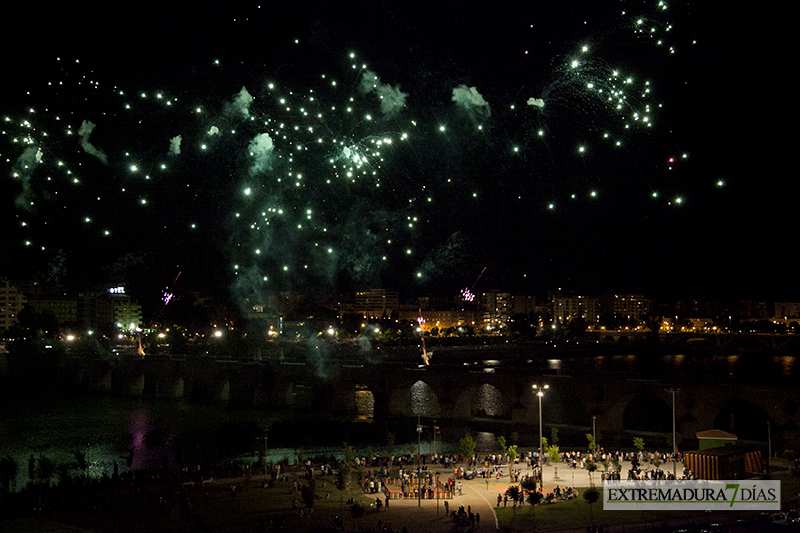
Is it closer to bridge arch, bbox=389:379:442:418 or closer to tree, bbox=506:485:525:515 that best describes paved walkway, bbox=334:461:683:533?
tree, bbox=506:485:525:515

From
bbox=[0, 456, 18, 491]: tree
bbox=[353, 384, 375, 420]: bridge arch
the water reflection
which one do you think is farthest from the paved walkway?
the water reflection

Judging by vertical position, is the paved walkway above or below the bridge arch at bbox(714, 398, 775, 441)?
below

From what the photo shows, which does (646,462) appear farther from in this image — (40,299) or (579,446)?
(40,299)

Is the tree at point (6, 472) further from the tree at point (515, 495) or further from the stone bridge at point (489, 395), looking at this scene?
the stone bridge at point (489, 395)

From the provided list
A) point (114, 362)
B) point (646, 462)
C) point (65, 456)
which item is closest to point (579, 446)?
point (646, 462)

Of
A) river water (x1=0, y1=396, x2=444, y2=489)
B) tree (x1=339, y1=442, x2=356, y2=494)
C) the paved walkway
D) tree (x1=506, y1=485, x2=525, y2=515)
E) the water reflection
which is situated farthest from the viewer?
the water reflection

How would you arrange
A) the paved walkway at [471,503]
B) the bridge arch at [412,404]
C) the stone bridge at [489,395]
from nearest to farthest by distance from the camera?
the paved walkway at [471,503]
the stone bridge at [489,395]
the bridge arch at [412,404]

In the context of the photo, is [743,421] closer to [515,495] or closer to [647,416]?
[647,416]

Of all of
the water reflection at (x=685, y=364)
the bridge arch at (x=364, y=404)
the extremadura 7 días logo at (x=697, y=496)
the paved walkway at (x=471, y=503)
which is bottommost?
the paved walkway at (x=471, y=503)

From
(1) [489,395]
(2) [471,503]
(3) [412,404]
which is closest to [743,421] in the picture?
(1) [489,395]

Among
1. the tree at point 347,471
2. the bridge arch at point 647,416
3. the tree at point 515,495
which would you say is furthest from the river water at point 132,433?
the tree at point 515,495

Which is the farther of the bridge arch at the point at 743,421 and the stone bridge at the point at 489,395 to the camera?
the bridge arch at the point at 743,421
